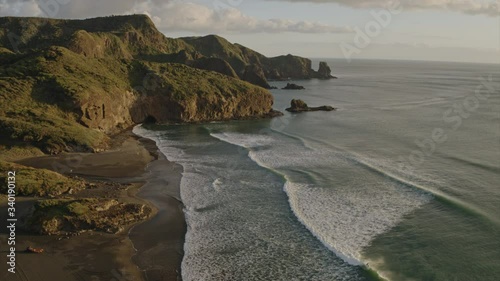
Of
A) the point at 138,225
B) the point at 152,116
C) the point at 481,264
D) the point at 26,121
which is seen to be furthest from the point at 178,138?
the point at 481,264

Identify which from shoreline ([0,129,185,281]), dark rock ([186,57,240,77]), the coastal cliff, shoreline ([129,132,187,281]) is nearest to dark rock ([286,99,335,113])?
the coastal cliff

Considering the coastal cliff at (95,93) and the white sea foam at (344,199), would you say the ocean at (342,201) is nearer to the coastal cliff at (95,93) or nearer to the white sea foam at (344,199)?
the white sea foam at (344,199)

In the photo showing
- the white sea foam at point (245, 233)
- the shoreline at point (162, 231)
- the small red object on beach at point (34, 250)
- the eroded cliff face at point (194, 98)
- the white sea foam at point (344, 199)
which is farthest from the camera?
the eroded cliff face at point (194, 98)

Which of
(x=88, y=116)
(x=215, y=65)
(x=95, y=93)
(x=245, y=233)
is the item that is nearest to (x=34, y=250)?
(x=245, y=233)

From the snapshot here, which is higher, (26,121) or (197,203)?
(26,121)

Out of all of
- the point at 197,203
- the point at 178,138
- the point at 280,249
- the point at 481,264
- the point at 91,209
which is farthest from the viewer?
the point at 178,138

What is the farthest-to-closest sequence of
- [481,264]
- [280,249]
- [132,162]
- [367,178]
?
[132,162]
[367,178]
[280,249]
[481,264]

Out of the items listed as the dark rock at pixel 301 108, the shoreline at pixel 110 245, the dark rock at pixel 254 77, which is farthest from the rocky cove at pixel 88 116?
the dark rock at pixel 254 77

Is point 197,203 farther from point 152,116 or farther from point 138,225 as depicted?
point 152,116
